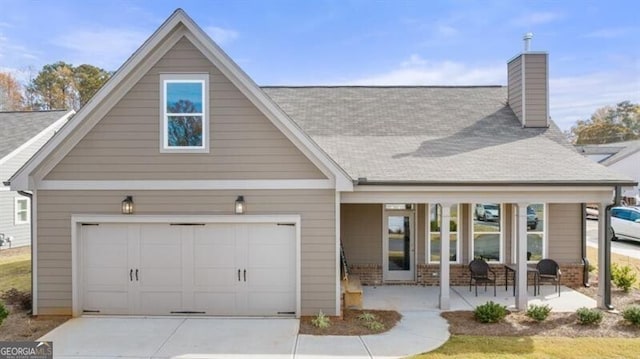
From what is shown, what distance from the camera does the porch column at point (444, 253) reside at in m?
9.10

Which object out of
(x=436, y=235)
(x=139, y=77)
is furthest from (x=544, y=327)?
(x=139, y=77)

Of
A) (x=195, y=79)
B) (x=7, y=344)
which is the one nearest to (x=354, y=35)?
(x=195, y=79)

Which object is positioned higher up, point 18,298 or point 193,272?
point 193,272

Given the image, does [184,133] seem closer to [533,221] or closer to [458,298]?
[458,298]

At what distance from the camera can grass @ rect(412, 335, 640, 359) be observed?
6789 millimetres

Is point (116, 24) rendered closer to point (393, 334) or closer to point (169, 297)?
point (169, 297)

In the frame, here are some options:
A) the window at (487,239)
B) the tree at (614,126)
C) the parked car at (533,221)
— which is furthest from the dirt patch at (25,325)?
the tree at (614,126)

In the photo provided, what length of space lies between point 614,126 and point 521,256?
235 ft

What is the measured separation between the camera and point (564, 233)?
11.6 meters

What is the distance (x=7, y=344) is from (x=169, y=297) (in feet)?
9.30

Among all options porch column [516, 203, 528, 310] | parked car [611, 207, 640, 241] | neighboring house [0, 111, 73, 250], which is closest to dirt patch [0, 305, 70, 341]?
porch column [516, 203, 528, 310]

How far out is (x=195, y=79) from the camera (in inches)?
345

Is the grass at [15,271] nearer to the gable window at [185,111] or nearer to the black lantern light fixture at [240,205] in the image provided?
the gable window at [185,111]

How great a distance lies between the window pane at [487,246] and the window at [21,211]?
1947 centimetres
